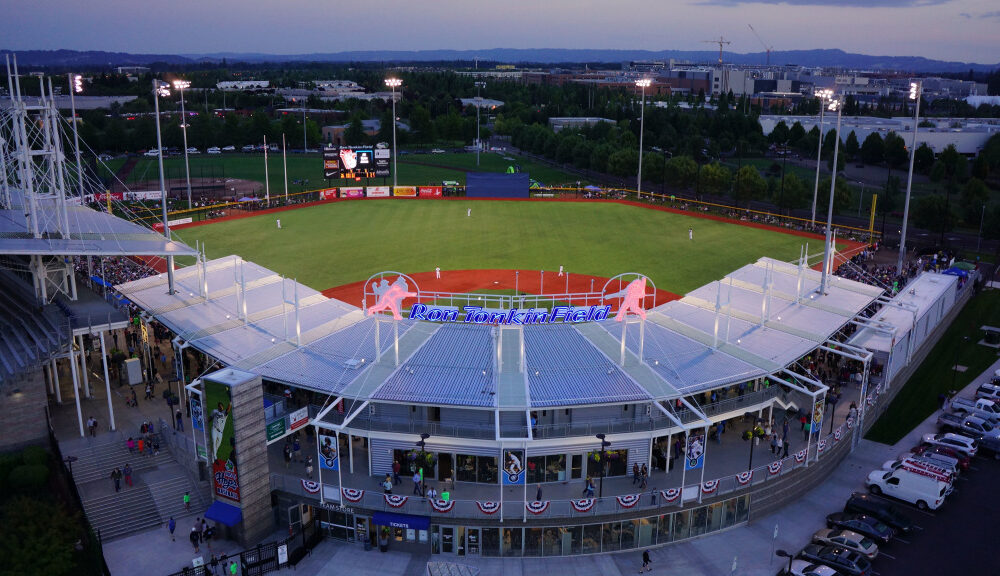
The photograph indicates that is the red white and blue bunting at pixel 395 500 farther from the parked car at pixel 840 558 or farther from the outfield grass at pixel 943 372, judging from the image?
the outfield grass at pixel 943 372

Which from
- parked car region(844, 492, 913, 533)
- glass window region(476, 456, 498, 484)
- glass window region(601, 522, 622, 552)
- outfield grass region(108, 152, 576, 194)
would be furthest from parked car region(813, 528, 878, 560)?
outfield grass region(108, 152, 576, 194)

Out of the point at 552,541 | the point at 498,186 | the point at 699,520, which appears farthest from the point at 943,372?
the point at 498,186

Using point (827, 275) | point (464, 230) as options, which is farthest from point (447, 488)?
point (464, 230)

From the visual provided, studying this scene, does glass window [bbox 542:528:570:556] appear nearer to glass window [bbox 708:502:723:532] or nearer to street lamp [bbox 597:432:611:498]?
street lamp [bbox 597:432:611:498]

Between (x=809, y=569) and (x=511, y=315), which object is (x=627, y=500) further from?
(x=511, y=315)

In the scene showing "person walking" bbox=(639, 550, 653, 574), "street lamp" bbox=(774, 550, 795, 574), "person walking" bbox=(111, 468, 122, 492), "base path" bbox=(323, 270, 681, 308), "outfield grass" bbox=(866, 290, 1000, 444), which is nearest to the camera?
"street lamp" bbox=(774, 550, 795, 574)
